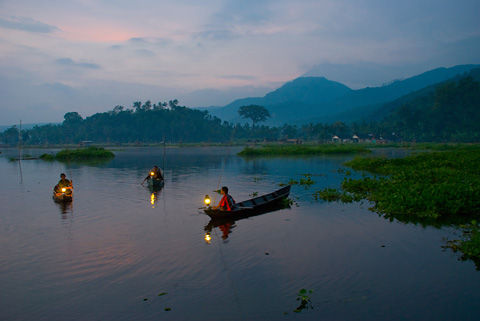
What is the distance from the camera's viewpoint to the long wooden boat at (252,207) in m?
14.9

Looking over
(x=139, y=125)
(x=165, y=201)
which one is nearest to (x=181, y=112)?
(x=139, y=125)

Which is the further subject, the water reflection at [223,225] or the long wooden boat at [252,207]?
the long wooden boat at [252,207]

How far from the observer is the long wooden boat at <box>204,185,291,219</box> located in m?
14.9

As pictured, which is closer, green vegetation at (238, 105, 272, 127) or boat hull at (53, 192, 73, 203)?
boat hull at (53, 192, 73, 203)

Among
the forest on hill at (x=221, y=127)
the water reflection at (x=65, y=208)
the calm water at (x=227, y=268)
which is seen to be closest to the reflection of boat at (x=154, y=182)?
the water reflection at (x=65, y=208)

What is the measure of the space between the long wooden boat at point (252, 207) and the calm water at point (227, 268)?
1.87 feet

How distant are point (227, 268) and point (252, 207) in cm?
619

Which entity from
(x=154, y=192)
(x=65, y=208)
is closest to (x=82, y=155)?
(x=154, y=192)

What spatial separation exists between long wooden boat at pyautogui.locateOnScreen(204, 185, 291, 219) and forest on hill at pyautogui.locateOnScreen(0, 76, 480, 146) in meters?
108

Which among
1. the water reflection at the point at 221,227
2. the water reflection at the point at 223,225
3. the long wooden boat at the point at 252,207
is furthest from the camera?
the long wooden boat at the point at 252,207

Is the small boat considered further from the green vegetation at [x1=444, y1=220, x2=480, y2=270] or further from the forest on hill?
the forest on hill

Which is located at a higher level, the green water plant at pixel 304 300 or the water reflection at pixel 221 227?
the water reflection at pixel 221 227

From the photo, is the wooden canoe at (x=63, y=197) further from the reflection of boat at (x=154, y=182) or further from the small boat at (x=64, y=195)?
the reflection of boat at (x=154, y=182)

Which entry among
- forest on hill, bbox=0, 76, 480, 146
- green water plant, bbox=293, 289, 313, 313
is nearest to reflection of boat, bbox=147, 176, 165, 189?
green water plant, bbox=293, 289, 313, 313
